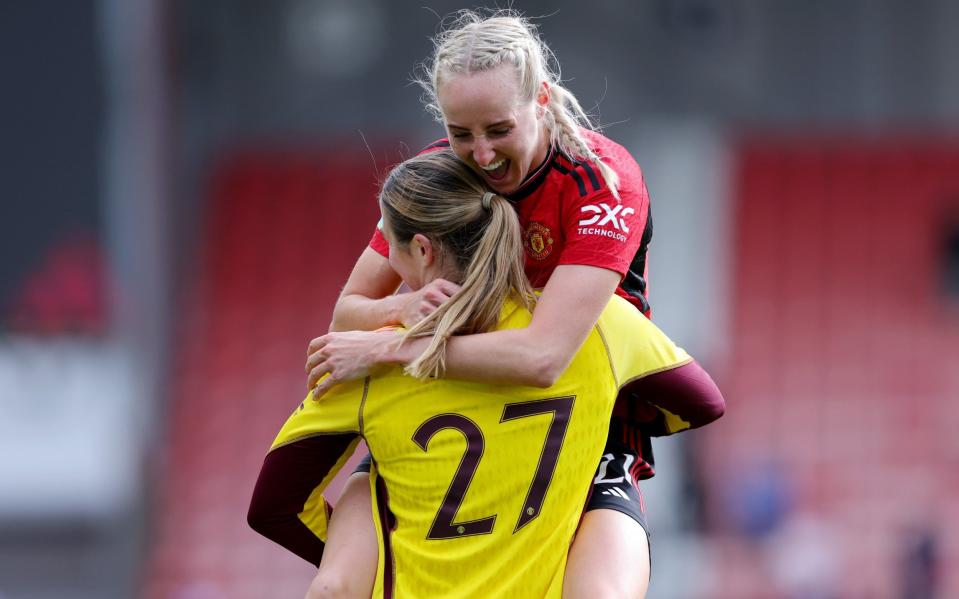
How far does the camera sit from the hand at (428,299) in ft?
8.61

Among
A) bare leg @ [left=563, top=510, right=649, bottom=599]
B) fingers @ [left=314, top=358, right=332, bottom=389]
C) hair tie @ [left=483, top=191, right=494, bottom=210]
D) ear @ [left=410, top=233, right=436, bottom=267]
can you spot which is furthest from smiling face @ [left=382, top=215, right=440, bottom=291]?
bare leg @ [left=563, top=510, right=649, bottom=599]

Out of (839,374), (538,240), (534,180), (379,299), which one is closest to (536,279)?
(538,240)

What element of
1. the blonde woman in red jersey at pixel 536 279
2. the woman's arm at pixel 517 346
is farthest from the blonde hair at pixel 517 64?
the woman's arm at pixel 517 346

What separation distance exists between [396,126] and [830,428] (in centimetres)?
418

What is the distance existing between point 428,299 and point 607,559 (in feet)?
1.88

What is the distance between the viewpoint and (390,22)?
11.6 meters

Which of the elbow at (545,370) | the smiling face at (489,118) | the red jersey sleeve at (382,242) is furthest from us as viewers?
the red jersey sleeve at (382,242)

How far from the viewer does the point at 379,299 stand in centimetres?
289

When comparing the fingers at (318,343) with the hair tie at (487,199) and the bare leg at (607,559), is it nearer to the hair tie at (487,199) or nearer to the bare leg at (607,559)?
the hair tie at (487,199)

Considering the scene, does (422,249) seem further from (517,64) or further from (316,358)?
(517,64)

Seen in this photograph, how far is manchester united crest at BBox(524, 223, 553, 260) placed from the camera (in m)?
2.85

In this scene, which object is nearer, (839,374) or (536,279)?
(536,279)

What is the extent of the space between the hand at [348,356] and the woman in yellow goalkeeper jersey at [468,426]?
0.03 metres

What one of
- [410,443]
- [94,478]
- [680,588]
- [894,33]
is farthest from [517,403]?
[894,33]
